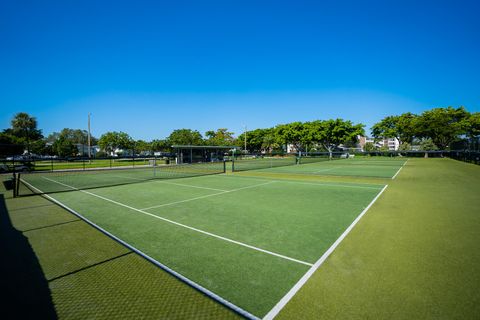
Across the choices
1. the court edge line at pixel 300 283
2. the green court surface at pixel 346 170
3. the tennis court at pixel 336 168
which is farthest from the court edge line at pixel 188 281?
the tennis court at pixel 336 168

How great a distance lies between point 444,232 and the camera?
18.4ft

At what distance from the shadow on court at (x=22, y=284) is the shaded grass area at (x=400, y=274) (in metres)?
3.14

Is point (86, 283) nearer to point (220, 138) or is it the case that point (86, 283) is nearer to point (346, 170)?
point (346, 170)

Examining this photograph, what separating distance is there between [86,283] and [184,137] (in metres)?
59.0

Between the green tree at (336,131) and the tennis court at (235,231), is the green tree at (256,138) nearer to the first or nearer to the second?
the green tree at (336,131)

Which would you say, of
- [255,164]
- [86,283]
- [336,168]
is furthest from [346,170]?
[86,283]

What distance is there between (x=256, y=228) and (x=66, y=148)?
64.6 metres

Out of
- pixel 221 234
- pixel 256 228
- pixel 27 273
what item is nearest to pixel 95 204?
pixel 27 273

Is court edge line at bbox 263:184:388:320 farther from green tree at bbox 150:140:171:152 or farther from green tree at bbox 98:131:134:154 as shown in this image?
green tree at bbox 150:140:171:152

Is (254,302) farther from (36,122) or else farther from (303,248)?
(36,122)

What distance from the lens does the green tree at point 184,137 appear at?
60.7 meters

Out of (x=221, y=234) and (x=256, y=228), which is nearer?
(x=221, y=234)

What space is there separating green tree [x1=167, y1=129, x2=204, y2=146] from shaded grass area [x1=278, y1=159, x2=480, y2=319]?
57368 millimetres

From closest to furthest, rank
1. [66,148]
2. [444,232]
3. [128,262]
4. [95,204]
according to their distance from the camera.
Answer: [128,262] < [444,232] < [95,204] < [66,148]
